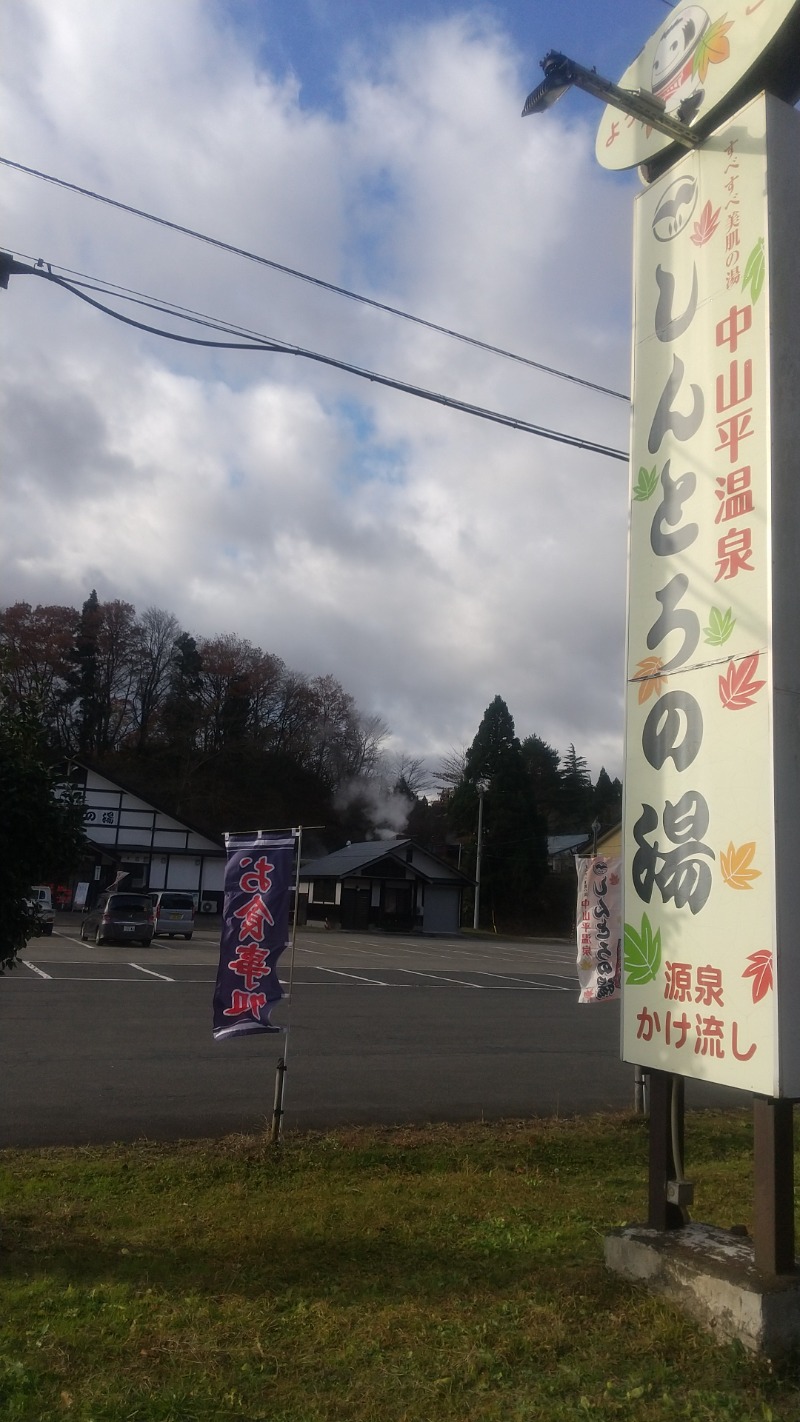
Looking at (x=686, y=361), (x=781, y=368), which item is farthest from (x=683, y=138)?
(x=781, y=368)

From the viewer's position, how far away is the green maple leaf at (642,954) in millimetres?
4699

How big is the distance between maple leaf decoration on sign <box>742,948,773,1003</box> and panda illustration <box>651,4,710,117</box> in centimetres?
423

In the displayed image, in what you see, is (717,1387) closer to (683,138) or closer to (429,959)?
(683,138)

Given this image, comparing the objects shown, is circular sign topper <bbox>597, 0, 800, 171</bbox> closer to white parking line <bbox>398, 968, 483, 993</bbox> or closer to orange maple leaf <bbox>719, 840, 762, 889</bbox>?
orange maple leaf <bbox>719, 840, 762, 889</bbox>

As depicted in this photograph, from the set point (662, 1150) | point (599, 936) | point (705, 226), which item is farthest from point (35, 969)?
point (705, 226)

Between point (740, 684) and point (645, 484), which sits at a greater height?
point (645, 484)

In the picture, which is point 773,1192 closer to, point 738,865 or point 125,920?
point 738,865

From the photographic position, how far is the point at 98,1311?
419 cm

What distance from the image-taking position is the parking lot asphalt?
335 inches

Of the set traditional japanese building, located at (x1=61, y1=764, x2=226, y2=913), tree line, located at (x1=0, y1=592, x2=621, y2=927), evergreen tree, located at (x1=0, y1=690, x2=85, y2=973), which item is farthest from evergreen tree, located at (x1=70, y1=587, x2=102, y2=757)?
evergreen tree, located at (x1=0, y1=690, x2=85, y2=973)

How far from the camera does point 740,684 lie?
14.4 ft

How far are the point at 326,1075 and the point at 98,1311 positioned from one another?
6.17 m

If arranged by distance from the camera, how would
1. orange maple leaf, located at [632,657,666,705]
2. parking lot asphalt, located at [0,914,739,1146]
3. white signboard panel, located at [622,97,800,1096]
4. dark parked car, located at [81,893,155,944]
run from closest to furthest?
white signboard panel, located at [622,97,800,1096] → orange maple leaf, located at [632,657,666,705] → parking lot asphalt, located at [0,914,739,1146] → dark parked car, located at [81,893,155,944]

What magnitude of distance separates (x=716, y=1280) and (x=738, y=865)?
5.52ft
